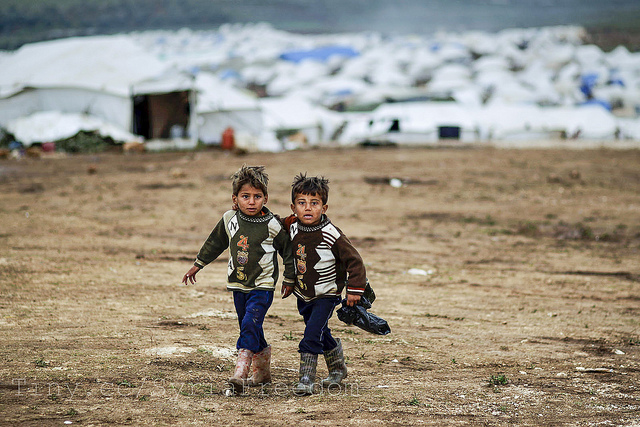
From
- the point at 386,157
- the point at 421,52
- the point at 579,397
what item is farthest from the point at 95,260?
the point at 421,52

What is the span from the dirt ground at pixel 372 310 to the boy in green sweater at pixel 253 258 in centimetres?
29

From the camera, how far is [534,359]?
5.40 m

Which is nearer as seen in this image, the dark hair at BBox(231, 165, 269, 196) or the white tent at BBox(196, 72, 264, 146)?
the dark hair at BBox(231, 165, 269, 196)

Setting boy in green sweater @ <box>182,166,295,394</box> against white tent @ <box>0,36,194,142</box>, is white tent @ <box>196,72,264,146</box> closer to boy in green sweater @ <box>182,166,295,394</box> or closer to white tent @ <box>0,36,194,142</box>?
white tent @ <box>0,36,194,142</box>

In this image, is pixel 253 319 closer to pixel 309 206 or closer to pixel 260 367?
pixel 260 367

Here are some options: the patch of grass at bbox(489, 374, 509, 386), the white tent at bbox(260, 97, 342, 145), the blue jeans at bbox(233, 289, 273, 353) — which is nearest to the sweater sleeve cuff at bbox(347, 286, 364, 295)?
the blue jeans at bbox(233, 289, 273, 353)

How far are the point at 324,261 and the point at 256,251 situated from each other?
0.42 m

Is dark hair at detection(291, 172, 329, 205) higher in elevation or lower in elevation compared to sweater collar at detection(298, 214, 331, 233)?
higher

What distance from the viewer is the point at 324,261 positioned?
170 inches

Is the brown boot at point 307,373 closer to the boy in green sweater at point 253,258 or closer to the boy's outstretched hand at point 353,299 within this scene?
the boy in green sweater at point 253,258

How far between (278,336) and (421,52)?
188 feet

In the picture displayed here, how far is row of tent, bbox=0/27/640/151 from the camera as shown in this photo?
2559 cm

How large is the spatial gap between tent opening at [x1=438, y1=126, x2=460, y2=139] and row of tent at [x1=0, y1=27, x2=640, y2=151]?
4 centimetres

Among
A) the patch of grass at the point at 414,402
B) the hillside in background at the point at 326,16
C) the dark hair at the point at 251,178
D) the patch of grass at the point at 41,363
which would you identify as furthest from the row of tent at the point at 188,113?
Answer: the hillside in background at the point at 326,16
